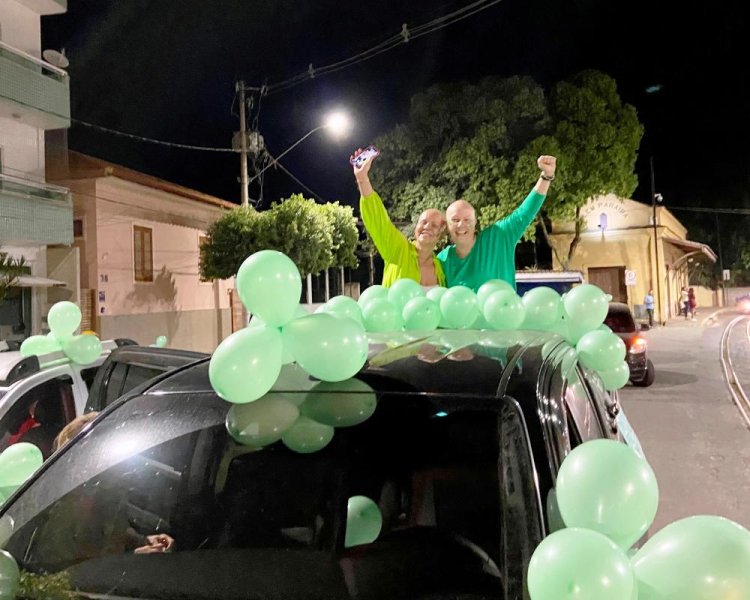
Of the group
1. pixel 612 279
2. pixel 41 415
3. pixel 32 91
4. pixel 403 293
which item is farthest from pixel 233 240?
pixel 612 279

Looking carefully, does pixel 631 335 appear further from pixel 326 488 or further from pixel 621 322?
pixel 326 488

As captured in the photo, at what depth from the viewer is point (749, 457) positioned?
732cm

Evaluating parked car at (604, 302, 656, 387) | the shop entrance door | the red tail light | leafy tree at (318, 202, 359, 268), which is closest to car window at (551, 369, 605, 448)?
parked car at (604, 302, 656, 387)

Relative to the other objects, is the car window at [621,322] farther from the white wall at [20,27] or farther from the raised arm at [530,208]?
the white wall at [20,27]

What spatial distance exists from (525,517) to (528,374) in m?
0.45

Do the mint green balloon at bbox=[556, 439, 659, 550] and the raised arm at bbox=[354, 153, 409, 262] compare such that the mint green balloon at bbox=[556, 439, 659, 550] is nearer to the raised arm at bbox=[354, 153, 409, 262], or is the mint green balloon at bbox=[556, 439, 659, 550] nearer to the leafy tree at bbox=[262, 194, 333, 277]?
the raised arm at bbox=[354, 153, 409, 262]

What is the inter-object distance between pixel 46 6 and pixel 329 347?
59.2ft

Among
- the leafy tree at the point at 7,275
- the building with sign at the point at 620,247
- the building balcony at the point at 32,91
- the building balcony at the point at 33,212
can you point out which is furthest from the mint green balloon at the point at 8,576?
the building with sign at the point at 620,247

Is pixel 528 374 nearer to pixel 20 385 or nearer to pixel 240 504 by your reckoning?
pixel 240 504

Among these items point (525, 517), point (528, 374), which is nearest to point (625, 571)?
point (525, 517)

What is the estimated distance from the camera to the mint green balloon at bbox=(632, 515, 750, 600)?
1.38 metres

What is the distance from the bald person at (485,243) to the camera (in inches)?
177

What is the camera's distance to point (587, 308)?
3395 mm

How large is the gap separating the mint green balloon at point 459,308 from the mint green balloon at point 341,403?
1404 mm
